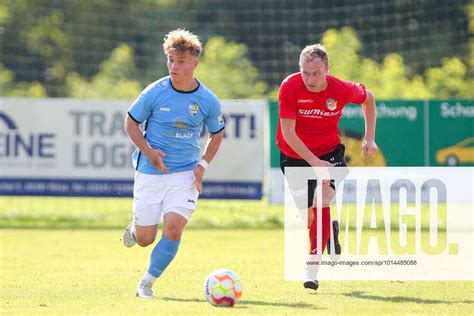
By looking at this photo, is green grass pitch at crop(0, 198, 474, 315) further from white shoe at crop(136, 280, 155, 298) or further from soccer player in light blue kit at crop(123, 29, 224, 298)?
soccer player in light blue kit at crop(123, 29, 224, 298)

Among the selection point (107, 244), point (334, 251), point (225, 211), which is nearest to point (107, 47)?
point (225, 211)

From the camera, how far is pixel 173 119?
907cm

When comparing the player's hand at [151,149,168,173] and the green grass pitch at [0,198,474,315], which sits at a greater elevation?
the player's hand at [151,149,168,173]

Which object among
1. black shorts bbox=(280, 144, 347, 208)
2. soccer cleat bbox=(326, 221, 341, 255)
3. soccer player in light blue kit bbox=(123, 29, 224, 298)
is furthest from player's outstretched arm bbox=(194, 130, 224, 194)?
soccer cleat bbox=(326, 221, 341, 255)

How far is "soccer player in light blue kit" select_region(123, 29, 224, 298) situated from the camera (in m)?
9.02

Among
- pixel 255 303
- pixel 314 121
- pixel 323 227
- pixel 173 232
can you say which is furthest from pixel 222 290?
pixel 314 121

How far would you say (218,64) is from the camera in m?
32.0

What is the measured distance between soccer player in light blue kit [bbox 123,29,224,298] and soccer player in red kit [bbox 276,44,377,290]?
769 millimetres

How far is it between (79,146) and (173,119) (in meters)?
9.46

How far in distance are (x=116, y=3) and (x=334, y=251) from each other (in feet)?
101

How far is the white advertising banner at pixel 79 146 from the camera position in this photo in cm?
1825

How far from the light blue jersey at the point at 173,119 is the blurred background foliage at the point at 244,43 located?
16232 millimetres

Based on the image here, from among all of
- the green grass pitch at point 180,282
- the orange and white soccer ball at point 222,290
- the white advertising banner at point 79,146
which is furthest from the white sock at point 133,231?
the white advertising banner at point 79,146

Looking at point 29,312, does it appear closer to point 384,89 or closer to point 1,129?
point 1,129
